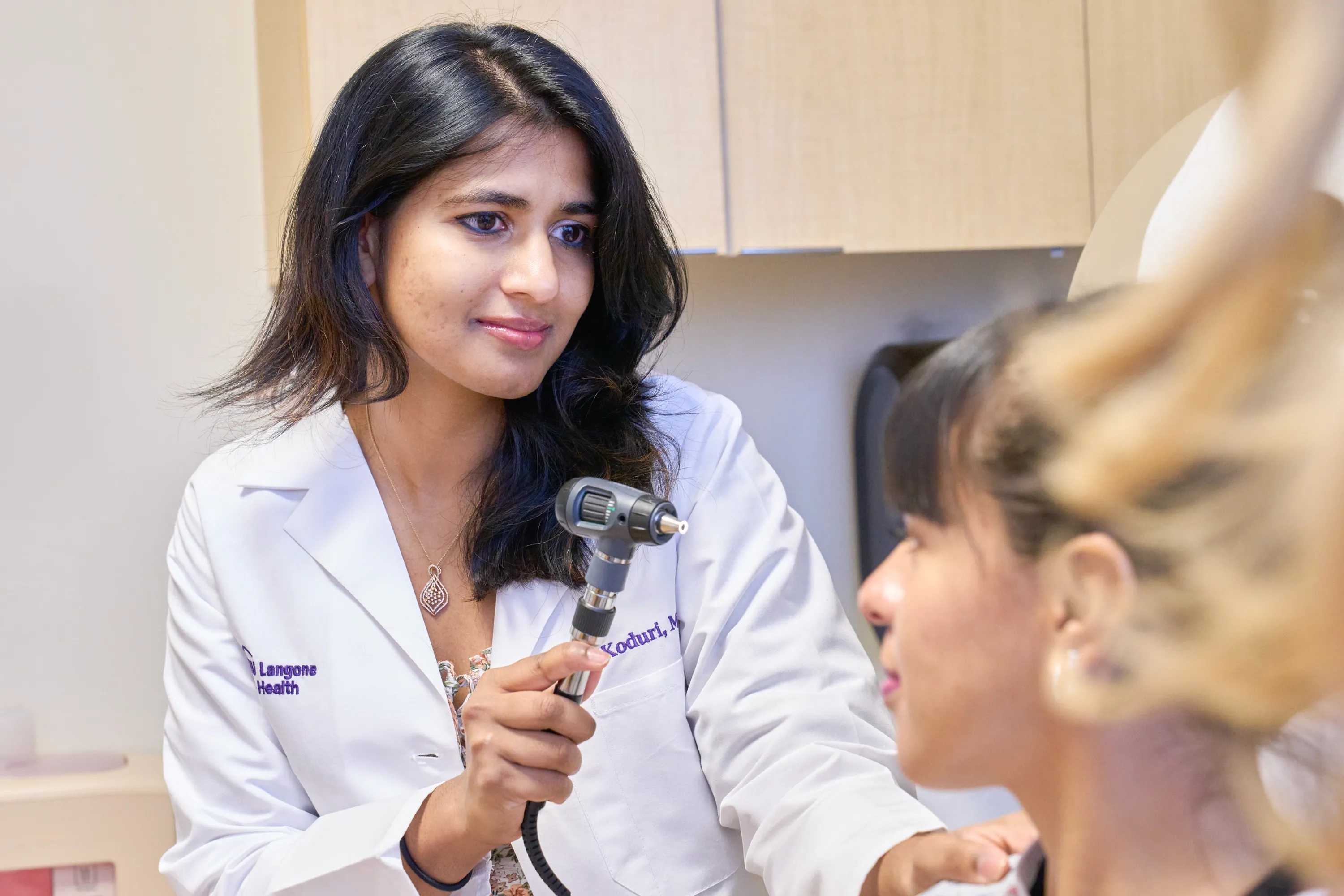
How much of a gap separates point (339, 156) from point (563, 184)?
258 millimetres

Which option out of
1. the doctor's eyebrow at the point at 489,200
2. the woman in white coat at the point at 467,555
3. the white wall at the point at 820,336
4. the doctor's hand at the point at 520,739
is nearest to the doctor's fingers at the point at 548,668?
the doctor's hand at the point at 520,739

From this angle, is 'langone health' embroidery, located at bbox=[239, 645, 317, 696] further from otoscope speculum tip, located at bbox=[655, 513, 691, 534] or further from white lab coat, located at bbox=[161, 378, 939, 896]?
otoscope speculum tip, located at bbox=[655, 513, 691, 534]

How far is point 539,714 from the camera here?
0.96 meters

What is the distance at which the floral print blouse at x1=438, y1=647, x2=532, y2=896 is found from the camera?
51.9 inches

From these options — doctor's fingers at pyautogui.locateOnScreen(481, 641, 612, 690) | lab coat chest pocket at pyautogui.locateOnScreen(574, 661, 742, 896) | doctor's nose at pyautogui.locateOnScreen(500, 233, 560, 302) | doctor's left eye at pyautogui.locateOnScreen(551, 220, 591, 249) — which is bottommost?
lab coat chest pocket at pyautogui.locateOnScreen(574, 661, 742, 896)

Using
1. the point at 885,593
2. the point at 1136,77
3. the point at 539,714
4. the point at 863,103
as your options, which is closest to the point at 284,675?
the point at 539,714

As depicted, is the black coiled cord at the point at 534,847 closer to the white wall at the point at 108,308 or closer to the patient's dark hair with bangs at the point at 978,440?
the patient's dark hair with bangs at the point at 978,440

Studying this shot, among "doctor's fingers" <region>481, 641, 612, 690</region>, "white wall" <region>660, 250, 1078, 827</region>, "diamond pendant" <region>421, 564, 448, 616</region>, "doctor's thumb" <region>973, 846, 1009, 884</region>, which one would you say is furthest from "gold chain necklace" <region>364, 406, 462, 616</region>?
"white wall" <region>660, 250, 1078, 827</region>

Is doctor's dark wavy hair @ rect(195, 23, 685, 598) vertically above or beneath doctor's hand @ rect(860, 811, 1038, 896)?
above

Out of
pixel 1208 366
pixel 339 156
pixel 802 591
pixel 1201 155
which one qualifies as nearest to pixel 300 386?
pixel 339 156

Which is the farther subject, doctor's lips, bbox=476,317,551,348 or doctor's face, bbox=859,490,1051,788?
doctor's lips, bbox=476,317,551,348

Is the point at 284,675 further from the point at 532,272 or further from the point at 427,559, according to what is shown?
the point at 532,272

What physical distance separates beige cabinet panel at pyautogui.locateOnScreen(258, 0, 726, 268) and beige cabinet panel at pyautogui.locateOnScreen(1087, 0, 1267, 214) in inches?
27.6

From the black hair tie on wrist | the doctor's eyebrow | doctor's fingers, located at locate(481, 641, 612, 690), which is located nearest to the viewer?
doctor's fingers, located at locate(481, 641, 612, 690)
